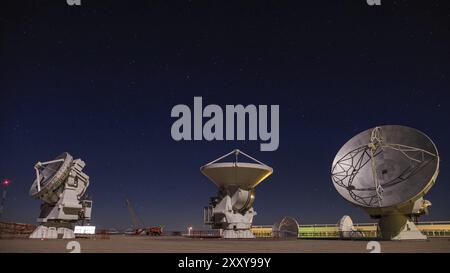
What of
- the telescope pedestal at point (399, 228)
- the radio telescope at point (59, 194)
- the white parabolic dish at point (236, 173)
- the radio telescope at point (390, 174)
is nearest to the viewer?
the radio telescope at point (390, 174)

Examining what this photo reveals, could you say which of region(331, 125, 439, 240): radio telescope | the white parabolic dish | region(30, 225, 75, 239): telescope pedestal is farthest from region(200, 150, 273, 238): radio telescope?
region(30, 225, 75, 239): telescope pedestal

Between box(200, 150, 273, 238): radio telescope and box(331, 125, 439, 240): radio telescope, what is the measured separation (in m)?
16.0

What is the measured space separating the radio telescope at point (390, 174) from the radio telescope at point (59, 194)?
2990cm

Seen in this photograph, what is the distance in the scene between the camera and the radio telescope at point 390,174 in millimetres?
35031

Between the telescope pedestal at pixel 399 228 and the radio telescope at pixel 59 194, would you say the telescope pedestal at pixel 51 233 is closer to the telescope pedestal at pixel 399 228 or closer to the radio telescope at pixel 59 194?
the radio telescope at pixel 59 194

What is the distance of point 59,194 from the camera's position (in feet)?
146

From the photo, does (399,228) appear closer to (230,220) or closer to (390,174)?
(390,174)

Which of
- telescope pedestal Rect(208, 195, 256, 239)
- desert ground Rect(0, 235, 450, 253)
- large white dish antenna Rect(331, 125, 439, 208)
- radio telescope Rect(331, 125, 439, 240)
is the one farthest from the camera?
telescope pedestal Rect(208, 195, 256, 239)

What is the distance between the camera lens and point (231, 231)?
53688mm

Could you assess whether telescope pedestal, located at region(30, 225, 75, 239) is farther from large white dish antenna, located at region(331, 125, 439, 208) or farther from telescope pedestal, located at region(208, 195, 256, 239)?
large white dish antenna, located at region(331, 125, 439, 208)

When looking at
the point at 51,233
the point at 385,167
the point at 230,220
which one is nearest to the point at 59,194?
the point at 51,233

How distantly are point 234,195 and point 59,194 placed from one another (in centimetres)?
2384

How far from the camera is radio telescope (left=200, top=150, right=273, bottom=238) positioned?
176 feet

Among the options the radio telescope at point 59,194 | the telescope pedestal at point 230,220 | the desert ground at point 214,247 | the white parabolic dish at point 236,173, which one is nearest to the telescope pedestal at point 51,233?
the radio telescope at point 59,194
